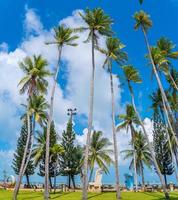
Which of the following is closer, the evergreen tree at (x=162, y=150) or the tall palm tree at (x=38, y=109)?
the tall palm tree at (x=38, y=109)

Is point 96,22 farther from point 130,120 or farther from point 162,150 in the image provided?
point 162,150

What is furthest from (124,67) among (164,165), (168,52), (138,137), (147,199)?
(164,165)

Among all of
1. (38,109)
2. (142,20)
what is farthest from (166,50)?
(38,109)

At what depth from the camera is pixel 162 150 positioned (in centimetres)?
7012

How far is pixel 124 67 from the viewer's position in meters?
48.0

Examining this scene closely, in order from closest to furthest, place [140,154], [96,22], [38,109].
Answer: [96,22]
[38,109]
[140,154]

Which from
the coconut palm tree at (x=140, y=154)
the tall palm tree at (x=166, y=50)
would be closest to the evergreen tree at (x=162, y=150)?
the coconut palm tree at (x=140, y=154)

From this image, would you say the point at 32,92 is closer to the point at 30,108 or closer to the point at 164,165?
the point at 30,108

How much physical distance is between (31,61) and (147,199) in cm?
2320

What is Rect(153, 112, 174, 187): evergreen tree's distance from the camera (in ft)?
230

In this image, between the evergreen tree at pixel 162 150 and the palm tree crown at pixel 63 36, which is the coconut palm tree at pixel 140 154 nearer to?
the evergreen tree at pixel 162 150

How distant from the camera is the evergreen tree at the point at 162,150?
230 ft

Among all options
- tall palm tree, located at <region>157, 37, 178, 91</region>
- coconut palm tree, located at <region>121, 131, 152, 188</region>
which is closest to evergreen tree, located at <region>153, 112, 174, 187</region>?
coconut palm tree, located at <region>121, 131, 152, 188</region>

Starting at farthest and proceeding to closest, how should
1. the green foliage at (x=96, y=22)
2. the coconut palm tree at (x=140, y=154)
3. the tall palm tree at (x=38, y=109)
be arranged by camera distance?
the coconut palm tree at (x=140, y=154) → the tall palm tree at (x=38, y=109) → the green foliage at (x=96, y=22)
